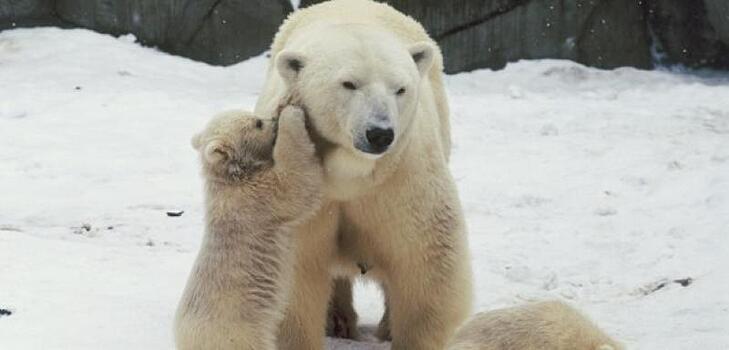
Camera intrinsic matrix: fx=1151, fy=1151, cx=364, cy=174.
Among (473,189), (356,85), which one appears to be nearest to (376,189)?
(356,85)

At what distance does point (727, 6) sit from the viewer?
9.73 meters

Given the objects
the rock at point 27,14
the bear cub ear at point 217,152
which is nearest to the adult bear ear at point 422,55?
the bear cub ear at point 217,152

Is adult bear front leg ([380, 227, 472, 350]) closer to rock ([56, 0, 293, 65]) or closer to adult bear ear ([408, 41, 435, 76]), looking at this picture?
adult bear ear ([408, 41, 435, 76])

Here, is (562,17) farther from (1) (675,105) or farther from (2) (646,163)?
(2) (646,163)

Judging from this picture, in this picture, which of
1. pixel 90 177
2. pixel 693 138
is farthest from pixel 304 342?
pixel 693 138

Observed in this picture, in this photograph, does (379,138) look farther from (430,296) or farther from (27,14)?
(27,14)

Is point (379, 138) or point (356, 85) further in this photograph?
point (356, 85)

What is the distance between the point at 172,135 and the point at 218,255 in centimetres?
411

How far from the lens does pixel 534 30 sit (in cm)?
1015

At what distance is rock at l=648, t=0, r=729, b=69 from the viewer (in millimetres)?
10133

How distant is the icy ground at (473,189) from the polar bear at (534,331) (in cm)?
97

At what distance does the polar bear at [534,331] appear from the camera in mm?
3375

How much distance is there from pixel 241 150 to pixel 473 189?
130 inches

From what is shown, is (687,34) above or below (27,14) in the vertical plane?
above
